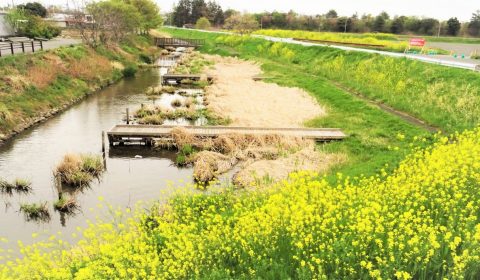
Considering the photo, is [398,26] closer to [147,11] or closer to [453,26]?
[453,26]

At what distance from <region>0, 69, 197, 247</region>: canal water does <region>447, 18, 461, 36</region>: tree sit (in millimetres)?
86150

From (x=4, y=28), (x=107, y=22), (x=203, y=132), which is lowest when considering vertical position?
(x=203, y=132)

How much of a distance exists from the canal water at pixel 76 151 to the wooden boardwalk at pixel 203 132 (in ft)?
2.29

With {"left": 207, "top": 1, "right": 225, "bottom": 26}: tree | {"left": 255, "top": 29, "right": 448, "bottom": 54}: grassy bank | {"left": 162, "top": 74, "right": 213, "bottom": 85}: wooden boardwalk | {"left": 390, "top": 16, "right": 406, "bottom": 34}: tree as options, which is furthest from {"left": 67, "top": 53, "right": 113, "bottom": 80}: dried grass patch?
{"left": 207, "top": 1, "right": 225, "bottom": 26}: tree

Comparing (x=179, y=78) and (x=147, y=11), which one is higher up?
(x=147, y=11)

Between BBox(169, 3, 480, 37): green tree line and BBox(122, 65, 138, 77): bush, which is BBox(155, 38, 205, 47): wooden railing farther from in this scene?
BBox(122, 65, 138, 77): bush

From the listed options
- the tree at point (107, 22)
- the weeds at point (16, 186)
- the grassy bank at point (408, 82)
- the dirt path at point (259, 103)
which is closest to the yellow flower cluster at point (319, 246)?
the weeds at point (16, 186)

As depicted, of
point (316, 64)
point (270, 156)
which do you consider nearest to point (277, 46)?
point (316, 64)

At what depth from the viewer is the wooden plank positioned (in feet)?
67.5

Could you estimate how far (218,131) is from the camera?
69.4ft

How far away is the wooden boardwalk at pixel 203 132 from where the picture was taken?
810 inches

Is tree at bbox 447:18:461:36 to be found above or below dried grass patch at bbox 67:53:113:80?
above

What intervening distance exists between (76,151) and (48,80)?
499 inches

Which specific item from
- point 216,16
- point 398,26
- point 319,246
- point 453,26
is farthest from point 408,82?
point 216,16
